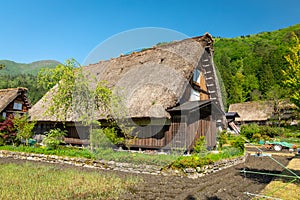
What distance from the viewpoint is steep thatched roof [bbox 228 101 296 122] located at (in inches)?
1507

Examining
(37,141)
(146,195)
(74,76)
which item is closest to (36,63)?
(37,141)

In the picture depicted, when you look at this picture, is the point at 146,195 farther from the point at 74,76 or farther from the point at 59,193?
the point at 74,76

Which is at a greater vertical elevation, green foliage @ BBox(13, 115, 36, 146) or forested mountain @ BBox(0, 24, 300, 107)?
forested mountain @ BBox(0, 24, 300, 107)

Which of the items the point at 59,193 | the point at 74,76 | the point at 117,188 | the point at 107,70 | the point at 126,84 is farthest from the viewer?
the point at 107,70

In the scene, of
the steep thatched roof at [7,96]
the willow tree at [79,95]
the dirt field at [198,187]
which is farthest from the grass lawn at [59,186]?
the steep thatched roof at [7,96]

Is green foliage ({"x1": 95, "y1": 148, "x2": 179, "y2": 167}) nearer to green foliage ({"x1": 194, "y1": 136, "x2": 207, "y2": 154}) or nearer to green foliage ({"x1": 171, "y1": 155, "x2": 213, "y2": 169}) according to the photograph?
green foliage ({"x1": 171, "y1": 155, "x2": 213, "y2": 169})

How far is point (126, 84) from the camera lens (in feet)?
55.6

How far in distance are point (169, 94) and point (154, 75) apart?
2.75 metres

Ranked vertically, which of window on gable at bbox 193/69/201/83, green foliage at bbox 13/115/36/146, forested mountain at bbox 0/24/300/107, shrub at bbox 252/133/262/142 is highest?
forested mountain at bbox 0/24/300/107

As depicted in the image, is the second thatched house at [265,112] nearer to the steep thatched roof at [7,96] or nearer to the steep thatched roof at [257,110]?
the steep thatched roof at [257,110]

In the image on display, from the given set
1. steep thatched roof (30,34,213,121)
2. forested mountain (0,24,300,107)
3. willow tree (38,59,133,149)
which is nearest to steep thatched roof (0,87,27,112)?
steep thatched roof (30,34,213,121)

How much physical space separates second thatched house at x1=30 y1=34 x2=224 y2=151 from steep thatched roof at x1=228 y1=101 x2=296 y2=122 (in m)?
24.2

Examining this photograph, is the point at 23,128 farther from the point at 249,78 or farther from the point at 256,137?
the point at 249,78

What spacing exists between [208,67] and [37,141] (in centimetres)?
1711
